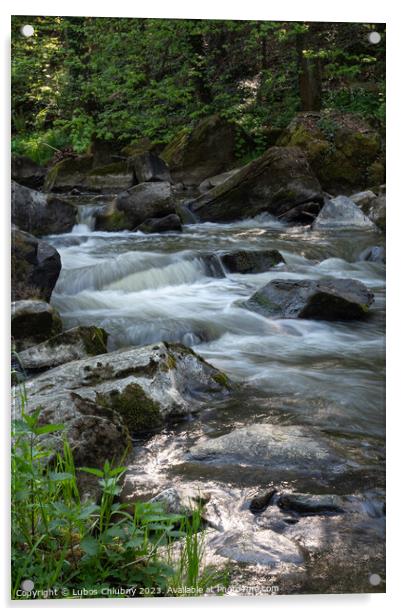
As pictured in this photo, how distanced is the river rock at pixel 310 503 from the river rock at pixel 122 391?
0.79 m

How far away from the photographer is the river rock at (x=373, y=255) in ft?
11.8

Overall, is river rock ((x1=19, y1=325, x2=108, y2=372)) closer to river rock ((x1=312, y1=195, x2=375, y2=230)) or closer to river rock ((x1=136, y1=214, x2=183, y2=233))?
river rock ((x1=312, y1=195, x2=375, y2=230))

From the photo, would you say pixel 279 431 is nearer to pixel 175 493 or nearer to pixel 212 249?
pixel 175 493

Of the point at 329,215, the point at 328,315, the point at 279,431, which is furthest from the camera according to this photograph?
the point at 329,215

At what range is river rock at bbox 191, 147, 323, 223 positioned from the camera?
21.4ft

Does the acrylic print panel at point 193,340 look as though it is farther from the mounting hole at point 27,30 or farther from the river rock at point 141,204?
the river rock at point 141,204

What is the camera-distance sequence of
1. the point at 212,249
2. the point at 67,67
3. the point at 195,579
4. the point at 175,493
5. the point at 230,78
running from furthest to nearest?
the point at 212,249 < the point at 230,78 < the point at 67,67 < the point at 175,493 < the point at 195,579

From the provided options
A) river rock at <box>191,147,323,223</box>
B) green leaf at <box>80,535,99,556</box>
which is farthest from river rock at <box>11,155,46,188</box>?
river rock at <box>191,147,323,223</box>

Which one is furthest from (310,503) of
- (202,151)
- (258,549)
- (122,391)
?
(202,151)

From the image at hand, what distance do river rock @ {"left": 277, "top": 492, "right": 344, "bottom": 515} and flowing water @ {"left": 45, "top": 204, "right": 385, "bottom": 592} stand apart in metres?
0.05

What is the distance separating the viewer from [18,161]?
3314 millimetres

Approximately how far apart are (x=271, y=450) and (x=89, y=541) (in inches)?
40.6

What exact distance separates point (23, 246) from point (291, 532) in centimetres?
234
